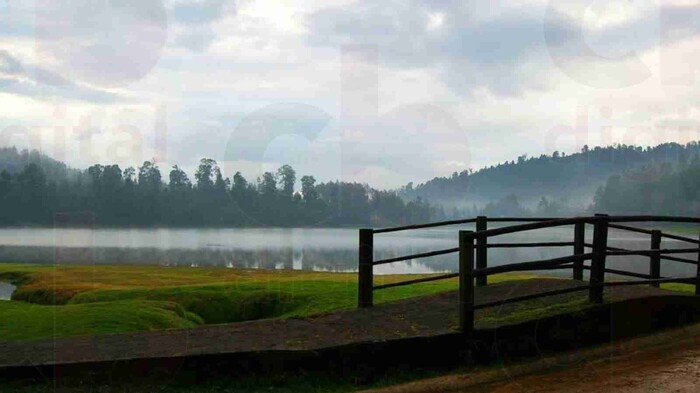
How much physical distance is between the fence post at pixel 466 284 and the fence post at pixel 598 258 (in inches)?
72.6

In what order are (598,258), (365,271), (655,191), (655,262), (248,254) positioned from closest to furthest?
(598,258), (365,271), (655,262), (248,254), (655,191)

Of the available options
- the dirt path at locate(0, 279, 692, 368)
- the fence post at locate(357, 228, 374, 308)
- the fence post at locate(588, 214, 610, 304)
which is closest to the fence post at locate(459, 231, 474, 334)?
the dirt path at locate(0, 279, 692, 368)

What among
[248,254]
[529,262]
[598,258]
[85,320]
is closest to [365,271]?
[529,262]

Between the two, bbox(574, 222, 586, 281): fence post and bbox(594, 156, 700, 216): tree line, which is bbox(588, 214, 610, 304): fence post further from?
bbox(594, 156, 700, 216): tree line

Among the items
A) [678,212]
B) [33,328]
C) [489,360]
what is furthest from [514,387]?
[678,212]

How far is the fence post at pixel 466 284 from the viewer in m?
7.58

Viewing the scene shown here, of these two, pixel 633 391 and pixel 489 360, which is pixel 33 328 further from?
pixel 633 391

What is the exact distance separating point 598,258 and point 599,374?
1.84 meters

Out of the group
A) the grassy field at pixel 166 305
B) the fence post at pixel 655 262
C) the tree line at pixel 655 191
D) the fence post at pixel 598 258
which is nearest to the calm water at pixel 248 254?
the tree line at pixel 655 191

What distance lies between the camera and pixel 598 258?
27.9ft

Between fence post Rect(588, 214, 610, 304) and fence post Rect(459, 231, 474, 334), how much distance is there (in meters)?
1.84

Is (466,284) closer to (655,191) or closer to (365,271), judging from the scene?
(365,271)

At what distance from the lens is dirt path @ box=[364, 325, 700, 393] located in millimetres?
6682

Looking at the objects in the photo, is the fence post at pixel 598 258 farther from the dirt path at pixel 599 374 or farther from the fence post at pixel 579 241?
the dirt path at pixel 599 374
